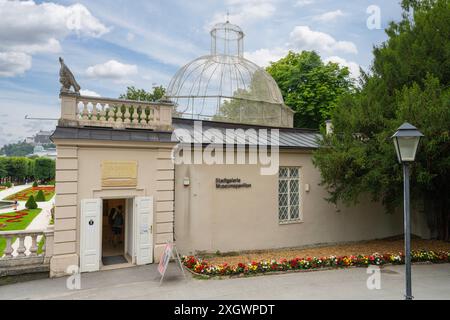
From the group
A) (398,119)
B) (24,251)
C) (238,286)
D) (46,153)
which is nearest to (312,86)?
(398,119)

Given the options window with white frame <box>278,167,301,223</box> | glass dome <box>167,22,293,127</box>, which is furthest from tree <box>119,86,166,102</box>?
window with white frame <box>278,167,301,223</box>

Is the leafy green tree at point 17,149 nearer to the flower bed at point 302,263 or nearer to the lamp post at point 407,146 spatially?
the flower bed at point 302,263

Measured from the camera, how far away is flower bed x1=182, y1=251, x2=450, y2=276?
912cm

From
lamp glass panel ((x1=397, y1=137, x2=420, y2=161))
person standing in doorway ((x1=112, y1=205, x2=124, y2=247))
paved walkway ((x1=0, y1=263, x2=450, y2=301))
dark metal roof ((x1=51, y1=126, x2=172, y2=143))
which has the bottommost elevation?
paved walkway ((x1=0, y1=263, x2=450, y2=301))

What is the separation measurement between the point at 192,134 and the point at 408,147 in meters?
7.76

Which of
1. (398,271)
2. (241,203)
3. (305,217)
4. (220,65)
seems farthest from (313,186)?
(220,65)

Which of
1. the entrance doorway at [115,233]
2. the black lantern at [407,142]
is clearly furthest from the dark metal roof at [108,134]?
the black lantern at [407,142]

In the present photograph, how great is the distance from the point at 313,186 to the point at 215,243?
195 inches

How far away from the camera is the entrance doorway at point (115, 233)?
10734mm

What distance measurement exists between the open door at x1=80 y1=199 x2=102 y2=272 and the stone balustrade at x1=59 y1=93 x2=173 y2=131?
2.44 meters

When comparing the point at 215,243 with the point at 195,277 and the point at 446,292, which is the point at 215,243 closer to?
the point at 195,277

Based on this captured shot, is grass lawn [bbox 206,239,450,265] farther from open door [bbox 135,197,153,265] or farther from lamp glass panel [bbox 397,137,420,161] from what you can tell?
lamp glass panel [bbox 397,137,420,161]

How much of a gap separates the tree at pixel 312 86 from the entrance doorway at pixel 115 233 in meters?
17.9

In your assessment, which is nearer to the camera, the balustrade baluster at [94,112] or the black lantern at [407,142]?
the black lantern at [407,142]
